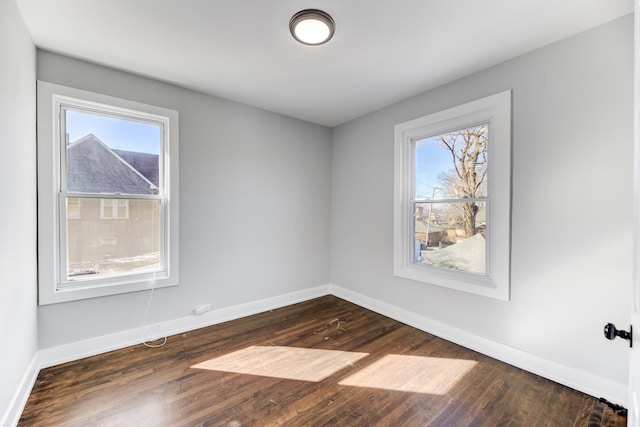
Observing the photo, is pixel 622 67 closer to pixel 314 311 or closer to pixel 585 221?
pixel 585 221

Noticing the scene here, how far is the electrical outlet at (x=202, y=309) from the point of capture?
2.87m

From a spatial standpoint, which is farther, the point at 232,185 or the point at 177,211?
the point at 232,185

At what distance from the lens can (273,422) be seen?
1629mm

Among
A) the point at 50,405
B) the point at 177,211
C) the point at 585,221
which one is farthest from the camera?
the point at 177,211

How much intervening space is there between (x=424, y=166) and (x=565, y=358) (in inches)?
78.0

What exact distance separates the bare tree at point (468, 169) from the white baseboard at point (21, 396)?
137 inches

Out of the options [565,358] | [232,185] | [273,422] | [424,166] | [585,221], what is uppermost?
[424,166]

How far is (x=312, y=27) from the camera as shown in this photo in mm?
1833

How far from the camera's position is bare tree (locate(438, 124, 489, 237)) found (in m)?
2.52

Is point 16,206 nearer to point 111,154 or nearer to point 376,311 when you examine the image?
point 111,154

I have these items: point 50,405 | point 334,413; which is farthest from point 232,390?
point 50,405

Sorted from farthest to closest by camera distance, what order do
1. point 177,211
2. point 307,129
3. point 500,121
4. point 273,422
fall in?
point 307,129
point 177,211
point 500,121
point 273,422

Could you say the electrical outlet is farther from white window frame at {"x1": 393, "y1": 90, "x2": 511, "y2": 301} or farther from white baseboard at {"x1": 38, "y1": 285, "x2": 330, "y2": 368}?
white window frame at {"x1": 393, "y1": 90, "x2": 511, "y2": 301}

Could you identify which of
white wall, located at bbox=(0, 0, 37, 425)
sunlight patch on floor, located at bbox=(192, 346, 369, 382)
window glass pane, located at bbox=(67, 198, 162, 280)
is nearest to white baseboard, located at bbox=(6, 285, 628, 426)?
white wall, located at bbox=(0, 0, 37, 425)
